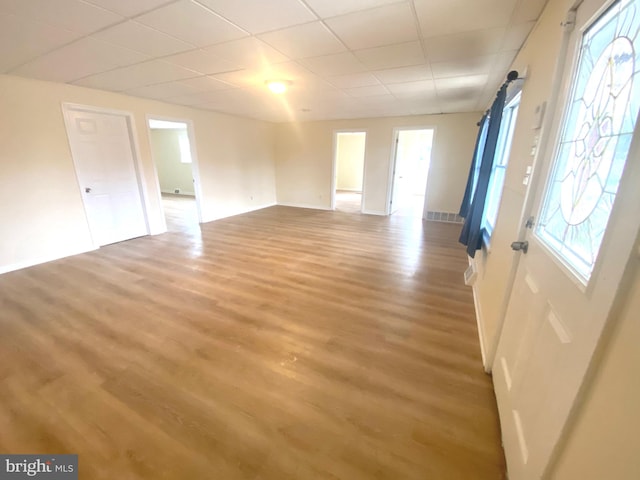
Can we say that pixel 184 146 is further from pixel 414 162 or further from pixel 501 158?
pixel 501 158

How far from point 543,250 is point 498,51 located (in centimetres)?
228

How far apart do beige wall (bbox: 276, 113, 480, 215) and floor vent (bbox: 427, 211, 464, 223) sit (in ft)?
0.38

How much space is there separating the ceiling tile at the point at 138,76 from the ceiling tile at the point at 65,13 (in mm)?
812

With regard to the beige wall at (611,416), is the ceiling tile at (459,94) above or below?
above

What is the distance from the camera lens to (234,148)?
6.25 metres

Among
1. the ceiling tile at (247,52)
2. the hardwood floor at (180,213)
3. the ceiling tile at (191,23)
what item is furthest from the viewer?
the hardwood floor at (180,213)

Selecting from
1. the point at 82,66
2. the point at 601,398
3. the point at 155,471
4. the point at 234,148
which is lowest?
the point at 155,471

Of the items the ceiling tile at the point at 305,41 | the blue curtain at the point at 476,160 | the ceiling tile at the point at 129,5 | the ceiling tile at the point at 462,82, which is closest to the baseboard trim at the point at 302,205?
the blue curtain at the point at 476,160

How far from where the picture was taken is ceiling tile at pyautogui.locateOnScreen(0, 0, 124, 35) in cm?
165

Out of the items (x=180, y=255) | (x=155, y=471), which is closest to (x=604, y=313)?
(x=155, y=471)

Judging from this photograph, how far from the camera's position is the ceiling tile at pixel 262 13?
1678mm

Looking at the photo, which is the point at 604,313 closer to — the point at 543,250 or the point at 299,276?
the point at 543,250

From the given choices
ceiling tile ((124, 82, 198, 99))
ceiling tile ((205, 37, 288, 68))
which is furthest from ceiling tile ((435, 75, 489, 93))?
ceiling tile ((124, 82, 198, 99))

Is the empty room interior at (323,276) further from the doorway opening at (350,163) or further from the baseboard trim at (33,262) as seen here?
the doorway opening at (350,163)
